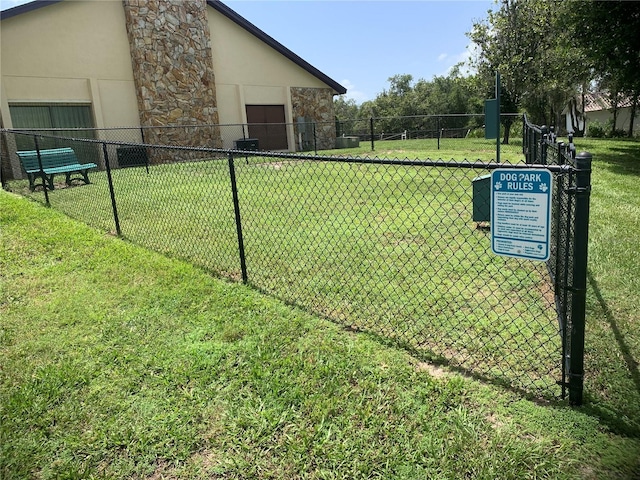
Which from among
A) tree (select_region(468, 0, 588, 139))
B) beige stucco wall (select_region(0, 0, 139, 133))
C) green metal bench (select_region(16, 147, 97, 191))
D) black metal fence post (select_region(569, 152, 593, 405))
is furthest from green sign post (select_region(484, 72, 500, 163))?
beige stucco wall (select_region(0, 0, 139, 133))

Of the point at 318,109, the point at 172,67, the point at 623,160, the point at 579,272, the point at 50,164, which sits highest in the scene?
the point at 172,67

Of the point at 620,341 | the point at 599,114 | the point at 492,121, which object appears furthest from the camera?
the point at 599,114

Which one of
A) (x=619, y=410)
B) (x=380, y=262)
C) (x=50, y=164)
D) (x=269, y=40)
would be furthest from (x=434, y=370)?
(x=269, y=40)

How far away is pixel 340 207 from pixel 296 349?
4.53 metres

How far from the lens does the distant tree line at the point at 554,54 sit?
37.9 ft

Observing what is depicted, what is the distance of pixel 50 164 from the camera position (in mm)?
10016

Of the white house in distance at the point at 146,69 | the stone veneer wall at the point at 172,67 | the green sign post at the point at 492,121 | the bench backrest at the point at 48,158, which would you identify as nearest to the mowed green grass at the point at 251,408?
the green sign post at the point at 492,121

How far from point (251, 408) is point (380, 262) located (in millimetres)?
2502

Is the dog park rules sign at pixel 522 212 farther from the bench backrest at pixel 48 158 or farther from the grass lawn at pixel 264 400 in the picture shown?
the bench backrest at pixel 48 158

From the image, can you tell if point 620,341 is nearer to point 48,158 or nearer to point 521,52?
point 48,158

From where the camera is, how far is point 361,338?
3.11 m

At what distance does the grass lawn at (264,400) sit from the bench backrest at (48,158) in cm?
718

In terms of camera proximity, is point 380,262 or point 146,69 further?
point 146,69


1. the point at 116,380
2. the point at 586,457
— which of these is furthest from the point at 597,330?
the point at 116,380
